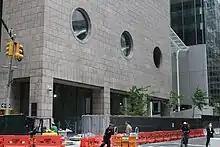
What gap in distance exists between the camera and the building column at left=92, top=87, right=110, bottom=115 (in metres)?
35.5

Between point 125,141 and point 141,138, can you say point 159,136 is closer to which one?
point 141,138

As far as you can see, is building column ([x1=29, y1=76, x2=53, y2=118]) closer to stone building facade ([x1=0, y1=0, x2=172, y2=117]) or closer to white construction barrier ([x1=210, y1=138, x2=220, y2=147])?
stone building facade ([x1=0, y1=0, x2=172, y2=117])

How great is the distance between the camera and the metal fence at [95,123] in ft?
95.9

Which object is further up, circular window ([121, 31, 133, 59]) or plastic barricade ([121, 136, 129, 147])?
circular window ([121, 31, 133, 59])

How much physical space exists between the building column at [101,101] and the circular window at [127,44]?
6632mm

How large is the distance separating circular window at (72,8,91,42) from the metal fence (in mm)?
7538

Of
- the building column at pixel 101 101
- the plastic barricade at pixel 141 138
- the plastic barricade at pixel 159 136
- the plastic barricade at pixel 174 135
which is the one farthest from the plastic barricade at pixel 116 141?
the plastic barricade at pixel 174 135

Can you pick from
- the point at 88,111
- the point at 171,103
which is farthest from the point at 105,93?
the point at 171,103

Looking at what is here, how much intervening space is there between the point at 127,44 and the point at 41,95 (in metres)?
16.5

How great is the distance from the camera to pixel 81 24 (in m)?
33.6

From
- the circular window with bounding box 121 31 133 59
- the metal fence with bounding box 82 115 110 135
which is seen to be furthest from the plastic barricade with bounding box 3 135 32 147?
the circular window with bounding box 121 31 133 59

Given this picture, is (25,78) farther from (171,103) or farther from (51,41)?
(171,103)

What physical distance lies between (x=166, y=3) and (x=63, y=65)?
2803 cm

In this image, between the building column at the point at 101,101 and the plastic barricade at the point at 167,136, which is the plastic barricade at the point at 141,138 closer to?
the plastic barricade at the point at 167,136
